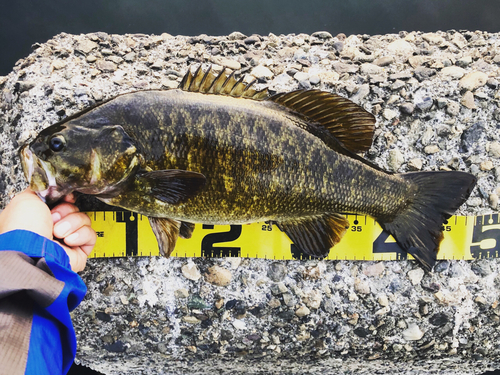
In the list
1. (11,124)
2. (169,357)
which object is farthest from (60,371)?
(11,124)

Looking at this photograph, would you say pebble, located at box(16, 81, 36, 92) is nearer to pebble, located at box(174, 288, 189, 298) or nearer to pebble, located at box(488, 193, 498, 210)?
pebble, located at box(174, 288, 189, 298)

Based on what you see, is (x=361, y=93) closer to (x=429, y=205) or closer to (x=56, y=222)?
(x=429, y=205)

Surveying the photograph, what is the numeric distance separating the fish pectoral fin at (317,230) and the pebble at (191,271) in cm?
56

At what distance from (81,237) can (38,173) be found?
38 centimetres

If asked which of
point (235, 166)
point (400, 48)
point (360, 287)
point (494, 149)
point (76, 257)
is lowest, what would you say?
point (360, 287)

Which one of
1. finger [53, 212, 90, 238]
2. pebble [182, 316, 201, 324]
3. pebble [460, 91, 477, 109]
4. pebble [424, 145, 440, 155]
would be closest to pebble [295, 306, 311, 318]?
pebble [182, 316, 201, 324]

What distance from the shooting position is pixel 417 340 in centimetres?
233

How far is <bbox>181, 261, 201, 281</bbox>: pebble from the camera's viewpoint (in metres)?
2.27

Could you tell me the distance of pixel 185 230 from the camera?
207 centimetres

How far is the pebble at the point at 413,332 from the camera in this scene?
229cm

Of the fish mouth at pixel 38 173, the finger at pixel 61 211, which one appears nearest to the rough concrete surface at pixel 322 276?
the finger at pixel 61 211

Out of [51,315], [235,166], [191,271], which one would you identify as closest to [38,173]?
[51,315]

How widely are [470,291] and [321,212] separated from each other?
1041mm

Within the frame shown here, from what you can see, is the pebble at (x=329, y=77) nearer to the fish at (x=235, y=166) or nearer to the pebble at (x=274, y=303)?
the fish at (x=235, y=166)
